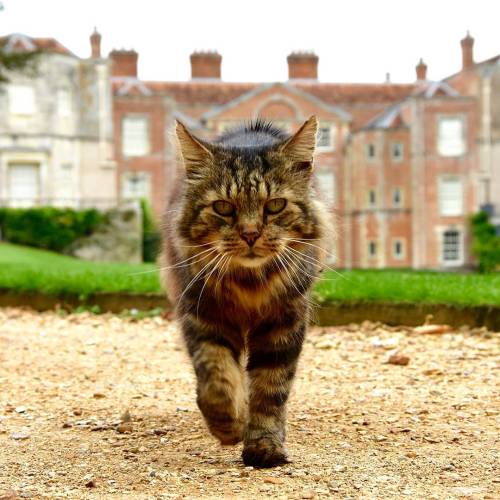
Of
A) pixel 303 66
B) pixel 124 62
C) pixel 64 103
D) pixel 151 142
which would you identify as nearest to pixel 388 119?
pixel 303 66

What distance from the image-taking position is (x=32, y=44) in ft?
127

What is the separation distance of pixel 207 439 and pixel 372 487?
130cm

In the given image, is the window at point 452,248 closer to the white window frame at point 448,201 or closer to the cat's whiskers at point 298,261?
the white window frame at point 448,201

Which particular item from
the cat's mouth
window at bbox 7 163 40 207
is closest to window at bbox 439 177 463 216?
window at bbox 7 163 40 207

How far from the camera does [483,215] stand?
39.7 metres

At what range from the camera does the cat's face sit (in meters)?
3.70

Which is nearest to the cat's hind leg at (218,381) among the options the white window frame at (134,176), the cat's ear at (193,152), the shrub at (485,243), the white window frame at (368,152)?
the cat's ear at (193,152)

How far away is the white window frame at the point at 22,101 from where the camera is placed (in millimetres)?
38344

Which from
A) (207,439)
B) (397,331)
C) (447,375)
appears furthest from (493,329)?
(207,439)

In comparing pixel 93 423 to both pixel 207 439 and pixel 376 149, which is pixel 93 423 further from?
pixel 376 149

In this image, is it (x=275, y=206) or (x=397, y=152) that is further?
(x=397, y=152)

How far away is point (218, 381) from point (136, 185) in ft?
126

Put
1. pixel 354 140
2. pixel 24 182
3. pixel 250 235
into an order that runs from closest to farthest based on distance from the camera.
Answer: pixel 250 235, pixel 24 182, pixel 354 140

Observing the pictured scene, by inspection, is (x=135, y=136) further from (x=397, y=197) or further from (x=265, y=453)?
(x=265, y=453)
